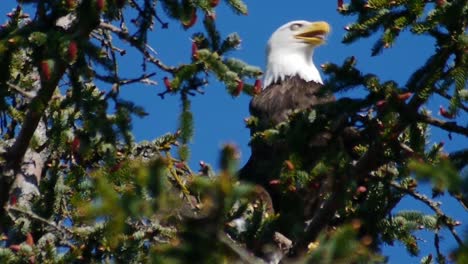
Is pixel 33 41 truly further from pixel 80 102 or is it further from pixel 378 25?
pixel 378 25

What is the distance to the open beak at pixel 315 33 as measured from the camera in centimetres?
851

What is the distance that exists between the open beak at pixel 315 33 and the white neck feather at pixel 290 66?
3.1 inches

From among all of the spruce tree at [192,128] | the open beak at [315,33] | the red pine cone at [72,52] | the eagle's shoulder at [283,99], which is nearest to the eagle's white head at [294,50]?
the open beak at [315,33]

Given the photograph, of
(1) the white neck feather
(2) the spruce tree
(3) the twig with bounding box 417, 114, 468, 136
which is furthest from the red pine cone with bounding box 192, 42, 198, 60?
(1) the white neck feather

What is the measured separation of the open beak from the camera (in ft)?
27.9

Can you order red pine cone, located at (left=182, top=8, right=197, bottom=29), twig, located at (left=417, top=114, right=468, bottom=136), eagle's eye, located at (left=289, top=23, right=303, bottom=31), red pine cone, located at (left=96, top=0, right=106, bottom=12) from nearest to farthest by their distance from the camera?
twig, located at (left=417, top=114, right=468, bottom=136) < red pine cone, located at (left=96, top=0, right=106, bottom=12) < red pine cone, located at (left=182, top=8, right=197, bottom=29) < eagle's eye, located at (left=289, top=23, right=303, bottom=31)

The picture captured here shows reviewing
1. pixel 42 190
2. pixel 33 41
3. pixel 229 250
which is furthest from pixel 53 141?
pixel 229 250

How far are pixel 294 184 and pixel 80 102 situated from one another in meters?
1.03

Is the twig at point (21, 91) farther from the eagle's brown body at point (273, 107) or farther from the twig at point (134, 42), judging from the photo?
the eagle's brown body at point (273, 107)

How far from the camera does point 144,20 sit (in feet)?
16.3

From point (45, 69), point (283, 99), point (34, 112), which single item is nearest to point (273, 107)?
point (283, 99)

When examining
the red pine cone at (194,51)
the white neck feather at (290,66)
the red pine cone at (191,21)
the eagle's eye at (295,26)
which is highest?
the eagle's eye at (295,26)

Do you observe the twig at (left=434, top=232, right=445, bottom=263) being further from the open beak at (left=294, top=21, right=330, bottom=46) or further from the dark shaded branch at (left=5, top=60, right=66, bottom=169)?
the open beak at (left=294, top=21, right=330, bottom=46)

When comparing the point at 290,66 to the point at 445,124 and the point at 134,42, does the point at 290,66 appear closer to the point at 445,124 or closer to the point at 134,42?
the point at 134,42
